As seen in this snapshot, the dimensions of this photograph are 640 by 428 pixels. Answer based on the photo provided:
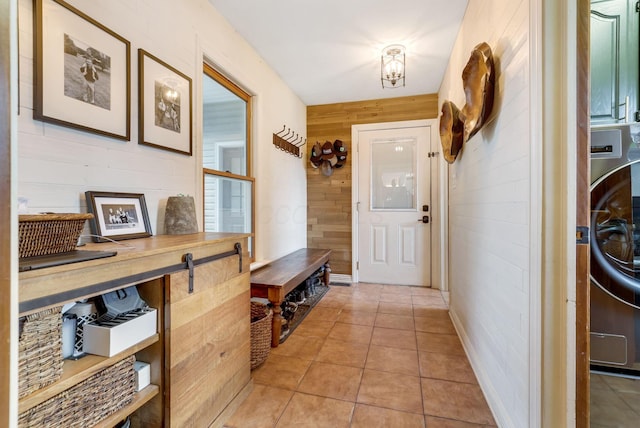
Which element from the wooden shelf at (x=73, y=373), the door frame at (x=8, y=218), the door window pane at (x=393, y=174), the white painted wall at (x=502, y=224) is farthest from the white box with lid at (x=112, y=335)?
the door window pane at (x=393, y=174)

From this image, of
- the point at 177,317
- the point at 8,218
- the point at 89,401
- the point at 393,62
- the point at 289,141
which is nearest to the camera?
the point at 8,218

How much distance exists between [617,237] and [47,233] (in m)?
2.46

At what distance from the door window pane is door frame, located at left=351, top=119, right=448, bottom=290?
0.21 meters

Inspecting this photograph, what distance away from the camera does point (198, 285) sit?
1188 millimetres

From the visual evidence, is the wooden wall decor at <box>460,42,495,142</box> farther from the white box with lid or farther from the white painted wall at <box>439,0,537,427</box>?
the white box with lid

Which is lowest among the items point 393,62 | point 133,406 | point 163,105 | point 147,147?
point 133,406

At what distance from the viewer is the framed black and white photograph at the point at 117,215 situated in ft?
3.94

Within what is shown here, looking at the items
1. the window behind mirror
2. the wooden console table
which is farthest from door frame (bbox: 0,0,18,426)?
the window behind mirror

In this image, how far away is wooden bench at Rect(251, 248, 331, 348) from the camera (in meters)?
2.11

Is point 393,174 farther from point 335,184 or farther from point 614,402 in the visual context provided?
point 614,402

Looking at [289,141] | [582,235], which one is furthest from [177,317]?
[289,141]

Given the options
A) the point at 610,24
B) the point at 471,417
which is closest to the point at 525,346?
the point at 471,417

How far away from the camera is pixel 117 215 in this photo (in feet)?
4.24

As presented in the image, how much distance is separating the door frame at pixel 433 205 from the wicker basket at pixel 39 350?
127 inches
